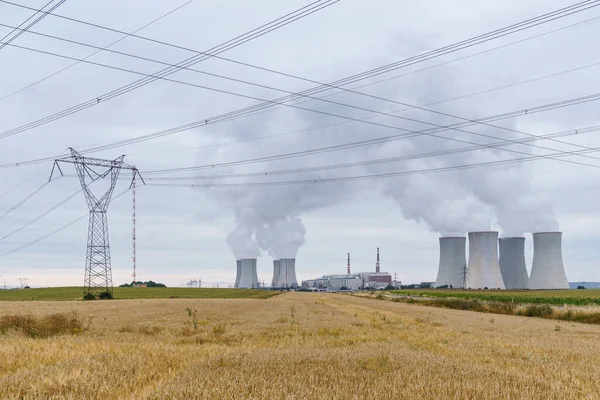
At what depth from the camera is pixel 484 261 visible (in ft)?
449

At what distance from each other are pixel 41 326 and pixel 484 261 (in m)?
128

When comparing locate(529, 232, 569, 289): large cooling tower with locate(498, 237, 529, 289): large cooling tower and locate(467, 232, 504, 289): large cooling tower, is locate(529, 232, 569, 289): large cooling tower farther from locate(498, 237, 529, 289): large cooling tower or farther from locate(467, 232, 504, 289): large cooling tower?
locate(498, 237, 529, 289): large cooling tower

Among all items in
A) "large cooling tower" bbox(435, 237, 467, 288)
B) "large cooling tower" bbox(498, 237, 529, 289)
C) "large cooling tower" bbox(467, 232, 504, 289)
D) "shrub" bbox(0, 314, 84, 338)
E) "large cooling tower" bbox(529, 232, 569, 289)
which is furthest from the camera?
"large cooling tower" bbox(498, 237, 529, 289)

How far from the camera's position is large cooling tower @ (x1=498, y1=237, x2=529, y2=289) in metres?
158

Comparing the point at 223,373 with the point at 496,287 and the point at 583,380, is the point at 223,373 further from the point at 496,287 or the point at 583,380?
the point at 496,287

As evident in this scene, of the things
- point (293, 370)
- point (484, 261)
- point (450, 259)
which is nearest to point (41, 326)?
point (293, 370)

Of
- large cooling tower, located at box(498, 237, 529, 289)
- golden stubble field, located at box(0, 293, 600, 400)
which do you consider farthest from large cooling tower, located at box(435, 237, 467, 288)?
golden stubble field, located at box(0, 293, 600, 400)

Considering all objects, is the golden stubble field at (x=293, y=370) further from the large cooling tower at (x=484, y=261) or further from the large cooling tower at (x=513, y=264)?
the large cooling tower at (x=513, y=264)

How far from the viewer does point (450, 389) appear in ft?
33.9

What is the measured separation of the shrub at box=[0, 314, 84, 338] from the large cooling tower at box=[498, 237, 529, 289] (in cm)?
15000

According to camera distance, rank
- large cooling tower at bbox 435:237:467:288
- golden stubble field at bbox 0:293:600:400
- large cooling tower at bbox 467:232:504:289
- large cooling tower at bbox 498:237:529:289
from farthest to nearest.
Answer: large cooling tower at bbox 498:237:529:289 → large cooling tower at bbox 435:237:467:288 → large cooling tower at bbox 467:232:504:289 → golden stubble field at bbox 0:293:600:400

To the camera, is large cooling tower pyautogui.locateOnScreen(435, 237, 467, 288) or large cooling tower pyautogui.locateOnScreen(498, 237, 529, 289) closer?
large cooling tower pyautogui.locateOnScreen(435, 237, 467, 288)

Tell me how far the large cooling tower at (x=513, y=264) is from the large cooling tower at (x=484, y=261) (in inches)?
829

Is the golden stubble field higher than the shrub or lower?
higher
